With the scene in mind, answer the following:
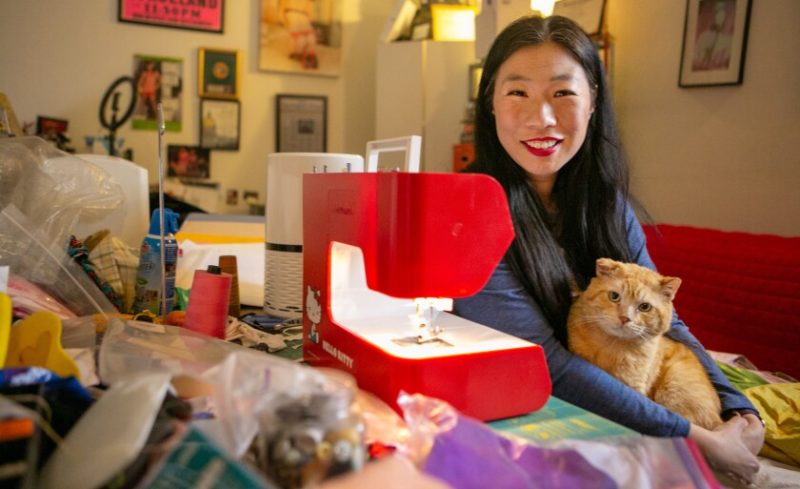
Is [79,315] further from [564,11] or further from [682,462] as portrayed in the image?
[564,11]

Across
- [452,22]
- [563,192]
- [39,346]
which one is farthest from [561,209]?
[452,22]

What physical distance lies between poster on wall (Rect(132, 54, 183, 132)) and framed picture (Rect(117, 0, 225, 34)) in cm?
20

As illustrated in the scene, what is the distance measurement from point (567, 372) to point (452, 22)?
2.68 m

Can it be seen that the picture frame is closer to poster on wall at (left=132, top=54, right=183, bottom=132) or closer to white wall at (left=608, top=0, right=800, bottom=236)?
poster on wall at (left=132, top=54, right=183, bottom=132)

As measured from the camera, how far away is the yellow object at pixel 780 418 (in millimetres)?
1192

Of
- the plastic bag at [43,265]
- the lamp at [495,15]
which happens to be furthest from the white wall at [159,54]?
the plastic bag at [43,265]

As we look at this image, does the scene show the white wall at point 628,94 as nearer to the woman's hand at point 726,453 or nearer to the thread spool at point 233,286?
the woman's hand at point 726,453

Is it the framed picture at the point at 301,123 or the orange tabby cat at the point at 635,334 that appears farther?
the framed picture at the point at 301,123

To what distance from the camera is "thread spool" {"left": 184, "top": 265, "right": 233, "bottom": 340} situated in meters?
0.98

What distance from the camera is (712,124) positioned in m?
2.30

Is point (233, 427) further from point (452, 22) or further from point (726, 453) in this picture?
point (452, 22)

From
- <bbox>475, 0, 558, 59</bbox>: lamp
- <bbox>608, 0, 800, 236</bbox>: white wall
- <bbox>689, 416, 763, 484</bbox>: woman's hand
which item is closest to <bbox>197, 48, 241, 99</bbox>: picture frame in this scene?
<bbox>475, 0, 558, 59</bbox>: lamp

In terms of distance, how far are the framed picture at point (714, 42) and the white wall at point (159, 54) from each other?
195cm

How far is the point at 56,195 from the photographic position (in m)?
1.22
